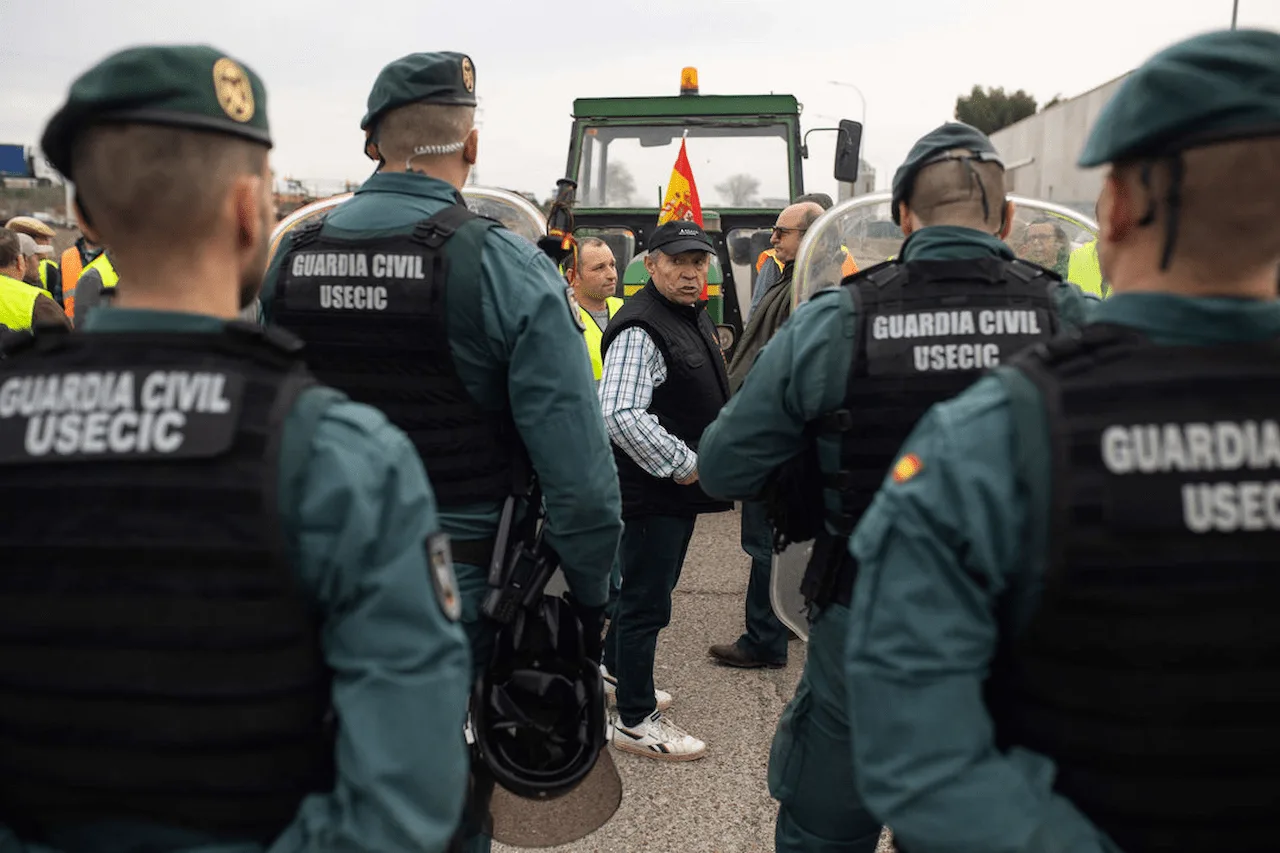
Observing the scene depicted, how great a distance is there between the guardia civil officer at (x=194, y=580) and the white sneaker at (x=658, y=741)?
2.62 m

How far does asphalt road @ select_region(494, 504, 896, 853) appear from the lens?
3225 mm

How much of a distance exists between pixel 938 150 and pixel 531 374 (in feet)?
3.43

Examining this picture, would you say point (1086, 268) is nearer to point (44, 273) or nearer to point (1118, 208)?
point (1118, 208)

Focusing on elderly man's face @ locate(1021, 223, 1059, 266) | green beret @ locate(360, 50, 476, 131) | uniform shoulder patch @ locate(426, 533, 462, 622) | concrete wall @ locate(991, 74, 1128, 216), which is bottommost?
uniform shoulder patch @ locate(426, 533, 462, 622)

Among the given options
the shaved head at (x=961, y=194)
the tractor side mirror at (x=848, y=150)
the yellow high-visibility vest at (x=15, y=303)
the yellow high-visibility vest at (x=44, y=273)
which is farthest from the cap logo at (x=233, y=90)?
the yellow high-visibility vest at (x=44, y=273)

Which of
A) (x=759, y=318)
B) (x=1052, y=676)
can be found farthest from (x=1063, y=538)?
(x=759, y=318)

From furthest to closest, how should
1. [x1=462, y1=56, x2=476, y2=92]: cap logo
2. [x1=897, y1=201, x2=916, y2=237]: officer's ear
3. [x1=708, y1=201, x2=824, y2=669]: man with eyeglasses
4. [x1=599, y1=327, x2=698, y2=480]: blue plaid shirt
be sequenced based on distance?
[x1=708, y1=201, x2=824, y2=669]: man with eyeglasses → [x1=599, y1=327, x2=698, y2=480]: blue plaid shirt → [x1=462, y1=56, x2=476, y2=92]: cap logo → [x1=897, y1=201, x2=916, y2=237]: officer's ear

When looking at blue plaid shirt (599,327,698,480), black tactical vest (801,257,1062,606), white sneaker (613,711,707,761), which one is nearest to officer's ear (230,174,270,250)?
black tactical vest (801,257,1062,606)

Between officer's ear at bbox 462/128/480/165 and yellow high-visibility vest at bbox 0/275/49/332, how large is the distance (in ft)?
12.2

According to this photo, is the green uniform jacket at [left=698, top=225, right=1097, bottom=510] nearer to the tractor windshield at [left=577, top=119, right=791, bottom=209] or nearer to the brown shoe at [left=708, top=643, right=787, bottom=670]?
the brown shoe at [left=708, top=643, right=787, bottom=670]

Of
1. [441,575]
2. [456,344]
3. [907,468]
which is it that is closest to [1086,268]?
[456,344]

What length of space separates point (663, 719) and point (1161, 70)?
3.15 metres

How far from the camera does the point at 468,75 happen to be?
250 centimetres

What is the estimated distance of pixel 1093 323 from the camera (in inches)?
49.2
